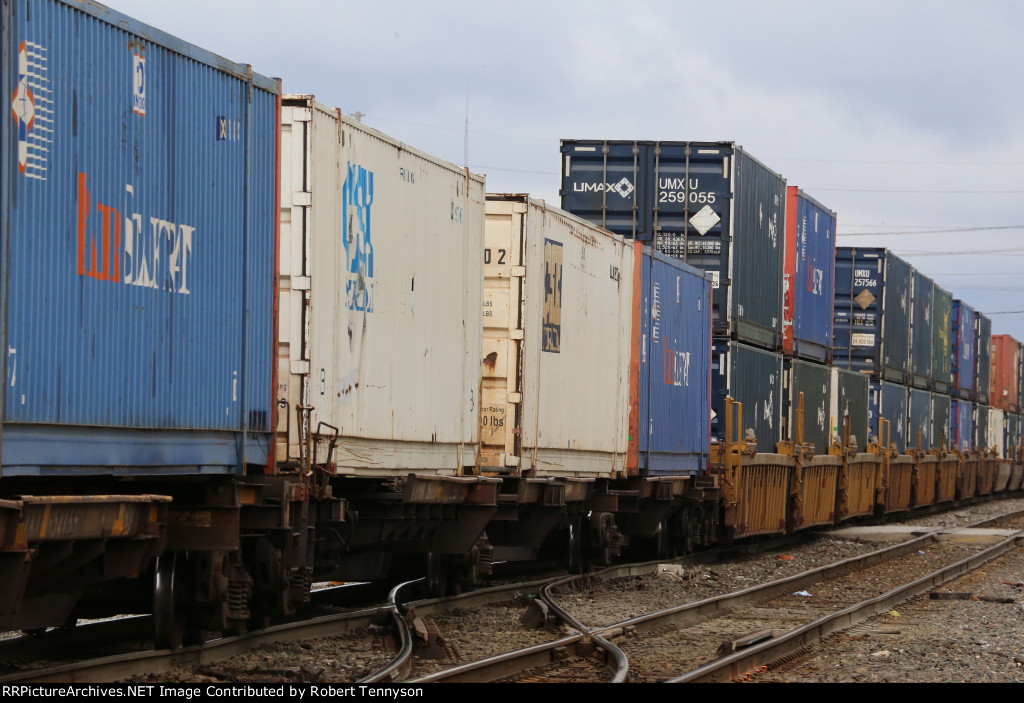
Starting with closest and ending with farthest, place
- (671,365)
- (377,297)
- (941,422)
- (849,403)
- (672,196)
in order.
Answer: (377,297) → (671,365) → (672,196) → (849,403) → (941,422)

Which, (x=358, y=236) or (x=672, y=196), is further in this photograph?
(x=672, y=196)

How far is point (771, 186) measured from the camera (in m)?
21.5

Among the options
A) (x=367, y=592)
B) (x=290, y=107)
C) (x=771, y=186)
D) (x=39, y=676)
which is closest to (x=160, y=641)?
(x=39, y=676)

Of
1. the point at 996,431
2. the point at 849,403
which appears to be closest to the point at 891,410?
the point at 849,403

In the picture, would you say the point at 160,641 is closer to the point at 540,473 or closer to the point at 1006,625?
the point at 540,473

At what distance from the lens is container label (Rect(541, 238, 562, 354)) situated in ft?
44.9

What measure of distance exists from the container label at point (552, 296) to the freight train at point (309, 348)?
51 mm

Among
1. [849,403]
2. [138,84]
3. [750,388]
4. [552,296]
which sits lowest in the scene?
[849,403]

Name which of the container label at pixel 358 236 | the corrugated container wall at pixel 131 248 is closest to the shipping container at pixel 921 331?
the container label at pixel 358 236

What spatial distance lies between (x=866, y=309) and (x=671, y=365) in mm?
13528

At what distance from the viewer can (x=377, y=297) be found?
10.6 metres

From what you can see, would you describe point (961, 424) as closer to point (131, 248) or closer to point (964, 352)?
point (964, 352)

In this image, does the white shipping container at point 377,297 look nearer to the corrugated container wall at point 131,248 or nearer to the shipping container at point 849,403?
the corrugated container wall at point 131,248

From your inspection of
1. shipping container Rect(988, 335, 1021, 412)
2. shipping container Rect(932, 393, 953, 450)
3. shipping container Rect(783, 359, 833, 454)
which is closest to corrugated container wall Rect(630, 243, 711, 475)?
shipping container Rect(783, 359, 833, 454)
